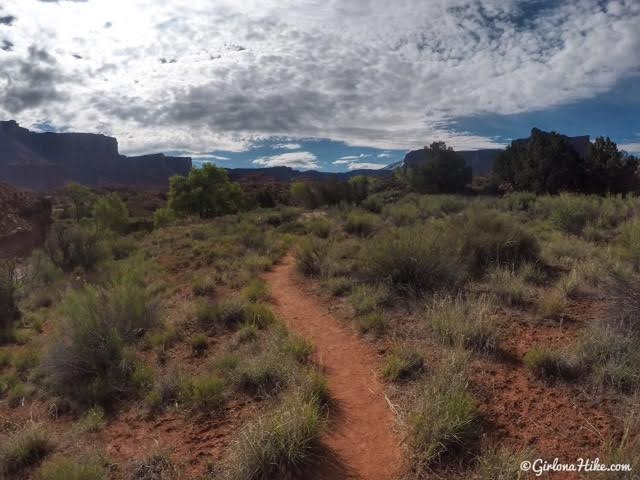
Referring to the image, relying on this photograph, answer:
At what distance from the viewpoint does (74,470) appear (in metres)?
3.07

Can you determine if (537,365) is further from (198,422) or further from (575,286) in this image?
(198,422)

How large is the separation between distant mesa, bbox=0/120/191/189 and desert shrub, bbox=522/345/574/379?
160304 millimetres

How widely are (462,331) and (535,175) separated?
3717cm

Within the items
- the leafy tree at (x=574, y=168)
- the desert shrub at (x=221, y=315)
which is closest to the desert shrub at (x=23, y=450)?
the desert shrub at (x=221, y=315)

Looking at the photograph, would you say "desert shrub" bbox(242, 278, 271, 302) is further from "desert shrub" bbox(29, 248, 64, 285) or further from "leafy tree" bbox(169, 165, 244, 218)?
"leafy tree" bbox(169, 165, 244, 218)

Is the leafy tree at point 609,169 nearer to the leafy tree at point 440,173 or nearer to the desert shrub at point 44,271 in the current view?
the leafy tree at point 440,173

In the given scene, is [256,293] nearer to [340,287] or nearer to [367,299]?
[340,287]

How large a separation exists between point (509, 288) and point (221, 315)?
4914mm

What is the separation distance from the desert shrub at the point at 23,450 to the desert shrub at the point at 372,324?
3974 millimetres

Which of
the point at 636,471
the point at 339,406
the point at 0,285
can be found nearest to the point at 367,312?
the point at 339,406

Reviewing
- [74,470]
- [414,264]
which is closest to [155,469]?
[74,470]

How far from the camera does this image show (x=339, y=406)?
4.03m

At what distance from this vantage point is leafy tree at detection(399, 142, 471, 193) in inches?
1706

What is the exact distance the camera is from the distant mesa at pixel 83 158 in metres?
147
